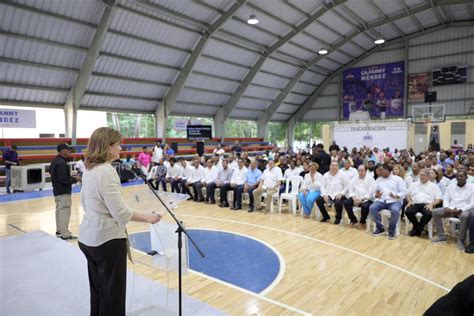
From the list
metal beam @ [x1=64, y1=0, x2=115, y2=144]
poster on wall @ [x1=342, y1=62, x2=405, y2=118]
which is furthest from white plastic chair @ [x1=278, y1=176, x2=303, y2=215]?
poster on wall @ [x1=342, y1=62, x2=405, y2=118]

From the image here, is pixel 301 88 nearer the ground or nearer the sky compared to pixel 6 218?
nearer the sky

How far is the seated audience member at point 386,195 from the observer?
18.9ft

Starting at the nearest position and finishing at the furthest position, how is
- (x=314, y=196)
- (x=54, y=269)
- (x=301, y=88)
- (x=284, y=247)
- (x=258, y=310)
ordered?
(x=258, y=310)
(x=54, y=269)
(x=284, y=247)
(x=314, y=196)
(x=301, y=88)

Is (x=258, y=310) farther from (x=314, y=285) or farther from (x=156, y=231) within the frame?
(x=156, y=231)

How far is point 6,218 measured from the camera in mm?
6793

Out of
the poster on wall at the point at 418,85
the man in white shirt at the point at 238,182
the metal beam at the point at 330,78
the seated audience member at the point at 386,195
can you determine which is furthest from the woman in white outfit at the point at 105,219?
the metal beam at the point at 330,78

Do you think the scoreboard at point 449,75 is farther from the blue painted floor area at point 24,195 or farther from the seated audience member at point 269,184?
the blue painted floor area at point 24,195

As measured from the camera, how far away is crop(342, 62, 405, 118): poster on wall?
20.9 m

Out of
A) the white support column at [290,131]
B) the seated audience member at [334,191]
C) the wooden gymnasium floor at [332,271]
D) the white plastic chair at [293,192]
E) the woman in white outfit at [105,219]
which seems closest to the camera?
the woman in white outfit at [105,219]

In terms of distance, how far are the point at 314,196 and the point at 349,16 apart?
1399 centimetres

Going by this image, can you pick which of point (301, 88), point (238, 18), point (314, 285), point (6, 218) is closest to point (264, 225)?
point (314, 285)

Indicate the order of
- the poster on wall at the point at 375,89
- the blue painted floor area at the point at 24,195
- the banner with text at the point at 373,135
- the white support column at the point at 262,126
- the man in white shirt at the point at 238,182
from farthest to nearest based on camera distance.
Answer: the white support column at the point at 262,126 → the poster on wall at the point at 375,89 → the banner with text at the point at 373,135 → the blue painted floor area at the point at 24,195 → the man in white shirt at the point at 238,182

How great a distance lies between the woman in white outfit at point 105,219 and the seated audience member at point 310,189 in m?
5.40

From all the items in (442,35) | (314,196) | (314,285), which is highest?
(442,35)
